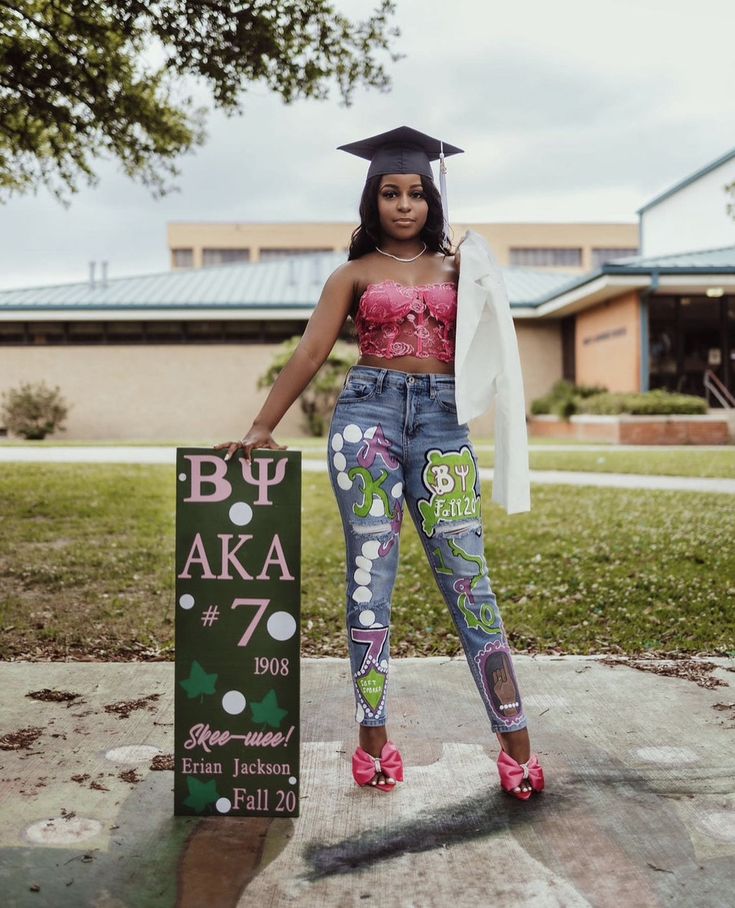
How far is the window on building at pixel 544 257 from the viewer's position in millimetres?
54562

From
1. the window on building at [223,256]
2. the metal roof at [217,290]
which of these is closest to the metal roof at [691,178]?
Result: the metal roof at [217,290]

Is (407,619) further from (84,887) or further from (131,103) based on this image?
(131,103)

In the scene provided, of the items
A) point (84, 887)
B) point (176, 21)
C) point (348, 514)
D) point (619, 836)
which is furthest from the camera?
point (176, 21)

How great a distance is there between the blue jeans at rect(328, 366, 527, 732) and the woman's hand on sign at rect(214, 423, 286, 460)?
0.67 feet

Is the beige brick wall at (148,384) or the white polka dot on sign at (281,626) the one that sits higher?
the beige brick wall at (148,384)

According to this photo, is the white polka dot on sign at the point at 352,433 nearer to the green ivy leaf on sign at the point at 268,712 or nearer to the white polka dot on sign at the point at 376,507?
the white polka dot on sign at the point at 376,507

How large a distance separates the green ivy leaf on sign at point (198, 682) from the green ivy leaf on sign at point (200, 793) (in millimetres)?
249

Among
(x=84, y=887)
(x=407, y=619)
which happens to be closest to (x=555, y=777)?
(x=84, y=887)

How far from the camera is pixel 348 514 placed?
292cm

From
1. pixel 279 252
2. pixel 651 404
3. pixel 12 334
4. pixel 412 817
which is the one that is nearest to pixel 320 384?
pixel 651 404

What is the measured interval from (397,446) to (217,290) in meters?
25.9

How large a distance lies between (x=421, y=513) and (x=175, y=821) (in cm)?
115

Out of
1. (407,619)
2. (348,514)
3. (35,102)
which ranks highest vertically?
(35,102)

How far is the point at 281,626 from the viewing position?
9.04 ft
